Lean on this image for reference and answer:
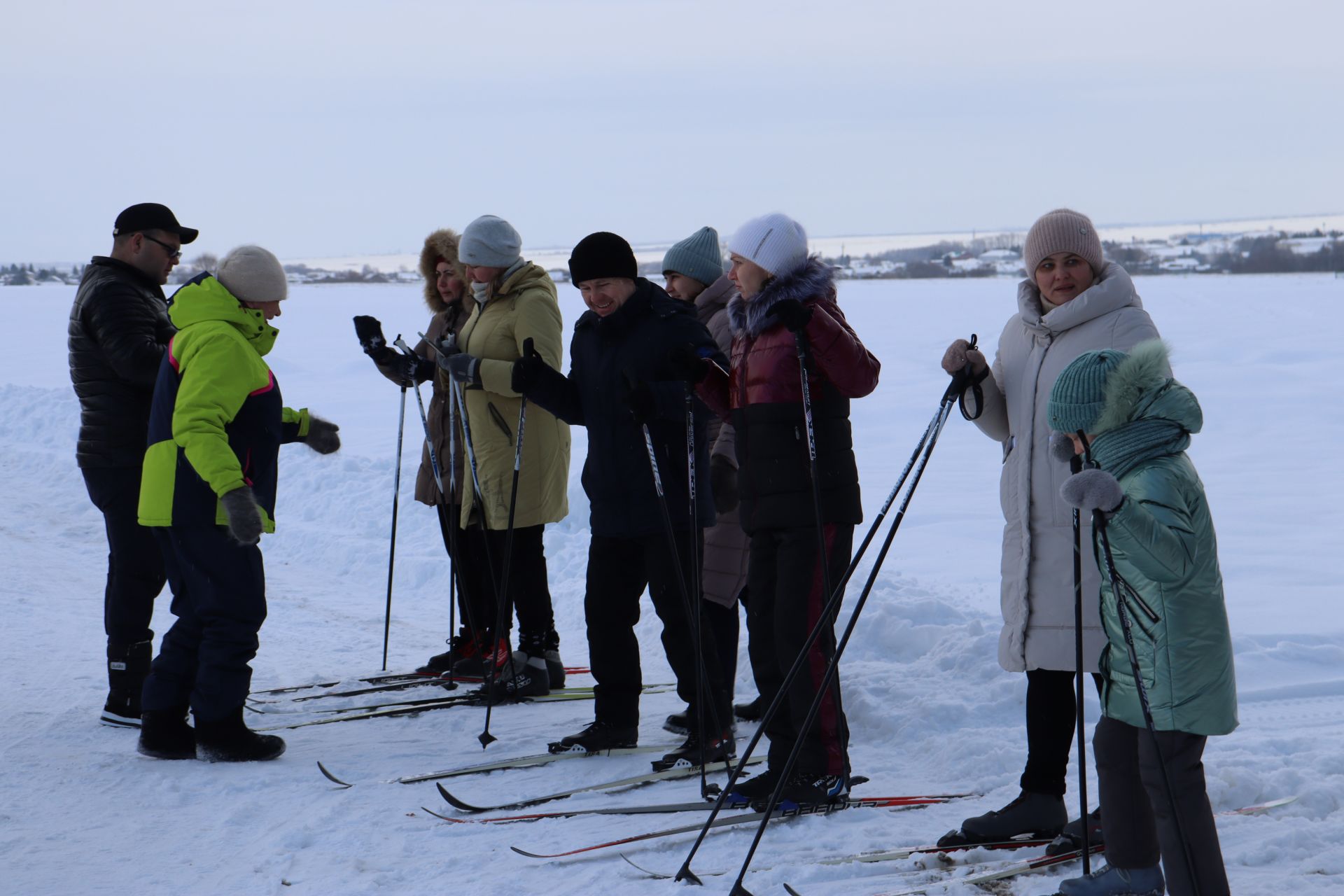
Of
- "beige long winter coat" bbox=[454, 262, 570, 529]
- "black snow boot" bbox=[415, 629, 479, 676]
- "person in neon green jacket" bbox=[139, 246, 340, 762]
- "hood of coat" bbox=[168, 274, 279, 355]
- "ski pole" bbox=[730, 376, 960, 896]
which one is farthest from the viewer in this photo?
"black snow boot" bbox=[415, 629, 479, 676]

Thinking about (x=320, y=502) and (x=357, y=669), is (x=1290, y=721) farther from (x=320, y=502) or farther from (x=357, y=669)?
(x=320, y=502)

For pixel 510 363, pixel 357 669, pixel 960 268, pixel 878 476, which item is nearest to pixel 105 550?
pixel 357 669

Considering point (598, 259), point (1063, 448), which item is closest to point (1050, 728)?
point (1063, 448)

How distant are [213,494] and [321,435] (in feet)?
2.14

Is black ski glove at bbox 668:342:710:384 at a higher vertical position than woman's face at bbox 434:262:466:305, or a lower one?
lower

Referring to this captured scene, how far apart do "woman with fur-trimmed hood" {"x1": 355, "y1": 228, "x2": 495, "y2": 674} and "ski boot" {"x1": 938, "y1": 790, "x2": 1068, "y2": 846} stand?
2504 mm

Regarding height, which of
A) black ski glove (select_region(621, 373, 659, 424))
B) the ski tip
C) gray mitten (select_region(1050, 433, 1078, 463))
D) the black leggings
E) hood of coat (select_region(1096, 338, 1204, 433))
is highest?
hood of coat (select_region(1096, 338, 1204, 433))

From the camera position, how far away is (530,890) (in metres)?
2.90

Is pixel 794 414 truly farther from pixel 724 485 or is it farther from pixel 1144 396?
pixel 1144 396

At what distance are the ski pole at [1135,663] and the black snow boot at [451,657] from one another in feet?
10.7

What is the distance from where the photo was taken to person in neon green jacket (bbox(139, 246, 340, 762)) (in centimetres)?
387

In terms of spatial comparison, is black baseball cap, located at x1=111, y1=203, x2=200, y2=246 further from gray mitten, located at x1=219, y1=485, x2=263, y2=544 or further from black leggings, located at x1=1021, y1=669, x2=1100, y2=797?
black leggings, located at x1=1021, y1=669, x2=1100, y2=797

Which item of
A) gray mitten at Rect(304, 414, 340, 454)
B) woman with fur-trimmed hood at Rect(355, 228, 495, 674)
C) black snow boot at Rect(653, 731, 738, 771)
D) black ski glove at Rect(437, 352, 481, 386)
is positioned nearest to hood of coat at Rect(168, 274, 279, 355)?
gray mitten at Rect(304, 414, 340, 454)

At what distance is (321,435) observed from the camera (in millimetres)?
4547
